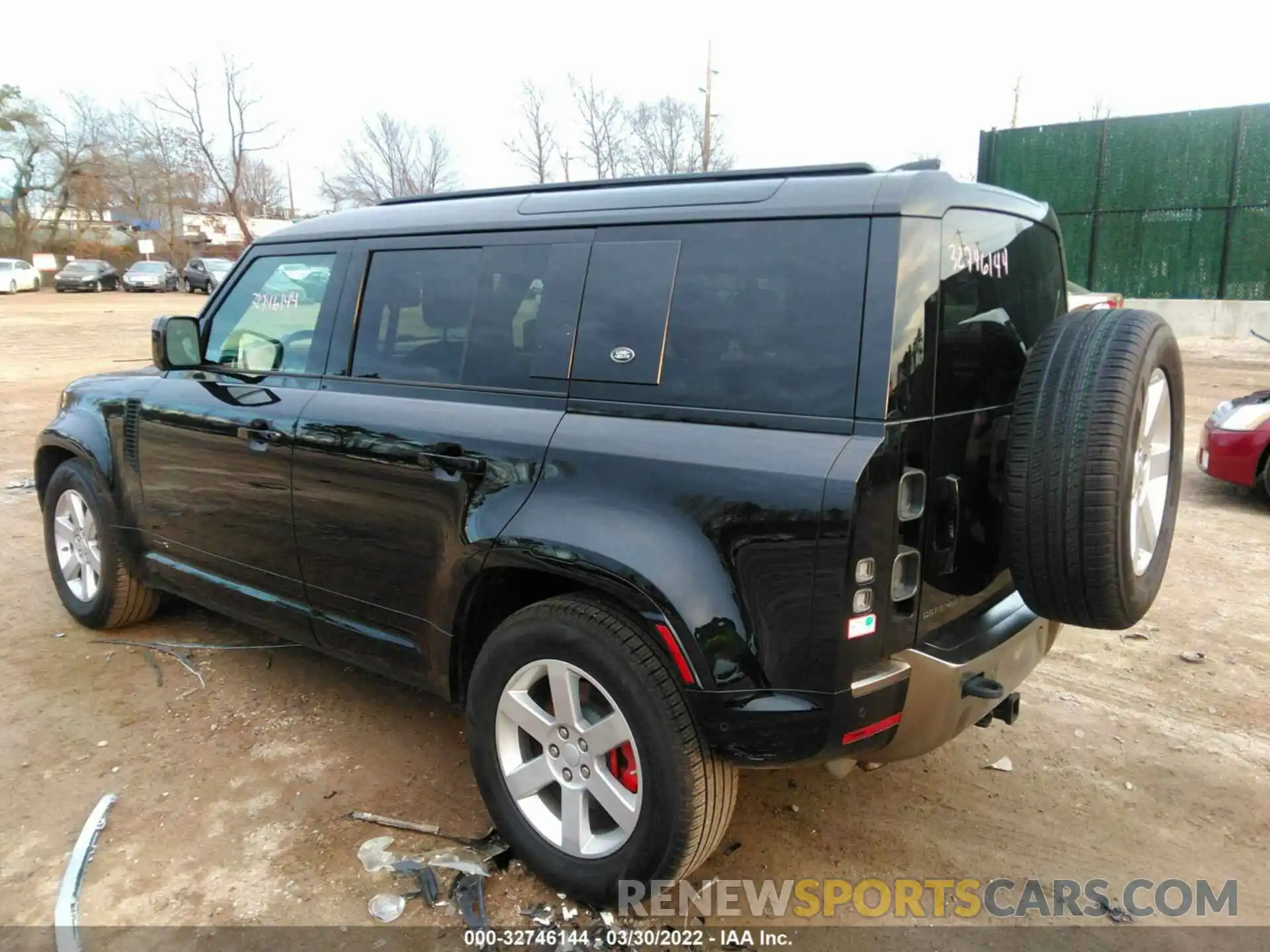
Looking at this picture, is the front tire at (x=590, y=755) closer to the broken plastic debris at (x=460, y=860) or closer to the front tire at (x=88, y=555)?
the broken plastic debris at (x=460, y=860)

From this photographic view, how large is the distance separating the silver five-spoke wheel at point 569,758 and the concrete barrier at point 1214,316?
18.4 metres

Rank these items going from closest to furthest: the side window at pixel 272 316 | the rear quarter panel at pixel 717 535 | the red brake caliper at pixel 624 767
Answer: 1. the rear quarter panel at pixel 717 535
2. the red brake caliper at pixel 624 767
3. the side window at pixel 272 316

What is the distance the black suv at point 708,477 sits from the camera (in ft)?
7.18

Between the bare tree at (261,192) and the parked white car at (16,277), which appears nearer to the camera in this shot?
the parked white car at (16,277)

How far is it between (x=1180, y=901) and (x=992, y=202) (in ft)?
6.83

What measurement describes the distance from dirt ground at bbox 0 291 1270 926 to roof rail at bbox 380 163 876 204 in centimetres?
205

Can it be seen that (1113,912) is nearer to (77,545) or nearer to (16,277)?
(77,545)

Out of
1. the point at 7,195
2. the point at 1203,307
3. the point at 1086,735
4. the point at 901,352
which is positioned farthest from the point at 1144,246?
the point at 7,195

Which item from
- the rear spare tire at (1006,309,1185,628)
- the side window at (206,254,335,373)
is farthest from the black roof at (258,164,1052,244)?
the rear spare tire at (1006,309,1185,628)

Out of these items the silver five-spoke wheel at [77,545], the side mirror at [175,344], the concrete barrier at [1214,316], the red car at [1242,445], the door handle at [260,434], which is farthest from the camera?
the concrete barrier at [1214,316]

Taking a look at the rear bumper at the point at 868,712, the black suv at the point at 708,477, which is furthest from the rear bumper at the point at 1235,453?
the rear bumper at the point at 868,712

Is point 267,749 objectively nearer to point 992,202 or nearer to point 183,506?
point 183,506

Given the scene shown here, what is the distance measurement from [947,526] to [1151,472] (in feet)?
2.86

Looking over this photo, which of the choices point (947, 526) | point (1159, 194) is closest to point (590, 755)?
point (947, 526)
